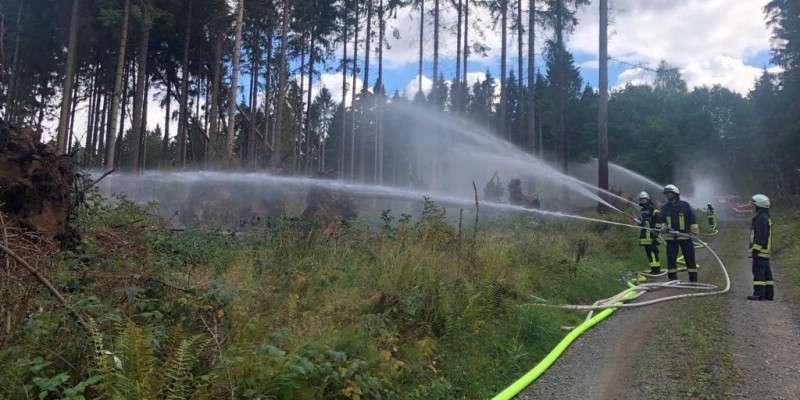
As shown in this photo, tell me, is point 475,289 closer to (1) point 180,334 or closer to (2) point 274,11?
(1) point 180,334

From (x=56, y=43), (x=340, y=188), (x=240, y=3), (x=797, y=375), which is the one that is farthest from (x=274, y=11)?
(x=797, y=375)

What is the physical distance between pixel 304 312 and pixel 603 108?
17.6 meters

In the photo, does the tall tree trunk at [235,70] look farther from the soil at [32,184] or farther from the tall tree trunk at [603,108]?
the tall tree trunk at [603,108]

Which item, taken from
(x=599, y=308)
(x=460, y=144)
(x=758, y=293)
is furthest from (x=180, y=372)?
(x=460, y=144)

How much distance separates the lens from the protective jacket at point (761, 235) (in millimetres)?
8486

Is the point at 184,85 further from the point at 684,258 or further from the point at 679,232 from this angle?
the point at 684,258

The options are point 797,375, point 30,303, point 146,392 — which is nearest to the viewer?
point 146,392

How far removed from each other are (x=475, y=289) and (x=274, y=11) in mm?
23457

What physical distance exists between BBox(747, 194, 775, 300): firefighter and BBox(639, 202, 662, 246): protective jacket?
2457mm

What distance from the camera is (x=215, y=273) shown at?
6258mm

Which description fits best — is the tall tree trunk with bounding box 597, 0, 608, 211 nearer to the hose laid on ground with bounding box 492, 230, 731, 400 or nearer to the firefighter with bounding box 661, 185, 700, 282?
the firefighter with bounding box 661, 185, 700, 282

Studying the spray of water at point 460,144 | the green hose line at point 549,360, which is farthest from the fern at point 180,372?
the spray of water at point 460,144

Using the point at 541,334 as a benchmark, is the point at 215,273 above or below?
above

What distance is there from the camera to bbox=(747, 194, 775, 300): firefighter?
8352 millimetres
